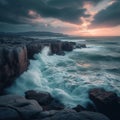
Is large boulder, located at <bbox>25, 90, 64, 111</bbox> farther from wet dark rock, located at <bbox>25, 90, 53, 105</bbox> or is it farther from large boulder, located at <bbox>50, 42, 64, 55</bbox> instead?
large boulder, located at <bbox>50, 42, 64, 55</bbox>

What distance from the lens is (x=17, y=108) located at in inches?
252

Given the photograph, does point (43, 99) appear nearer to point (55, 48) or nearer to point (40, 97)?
point (40, 97)

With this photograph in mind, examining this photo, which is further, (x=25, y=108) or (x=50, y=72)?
(x=50, y=72)

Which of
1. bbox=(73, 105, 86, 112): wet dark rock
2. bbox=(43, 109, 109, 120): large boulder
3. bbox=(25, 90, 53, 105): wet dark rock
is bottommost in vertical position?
bbox=(73, 105, 86, 112): wet dark rock

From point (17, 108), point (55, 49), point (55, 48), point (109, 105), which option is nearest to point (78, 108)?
point (109, 105)

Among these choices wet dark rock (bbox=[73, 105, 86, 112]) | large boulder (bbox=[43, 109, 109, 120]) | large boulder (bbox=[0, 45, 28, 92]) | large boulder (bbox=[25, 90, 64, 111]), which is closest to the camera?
large boulder (bbox=[43, 109, 109, 120])

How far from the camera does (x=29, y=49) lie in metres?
20.2

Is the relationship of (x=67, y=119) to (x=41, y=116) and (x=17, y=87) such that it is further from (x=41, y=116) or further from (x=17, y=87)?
(x=17, y=87)

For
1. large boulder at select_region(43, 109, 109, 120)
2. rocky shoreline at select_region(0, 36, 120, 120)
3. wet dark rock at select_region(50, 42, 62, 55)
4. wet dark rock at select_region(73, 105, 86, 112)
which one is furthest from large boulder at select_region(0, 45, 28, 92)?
wet dark rock at select_region(50, 42, 62, 55)

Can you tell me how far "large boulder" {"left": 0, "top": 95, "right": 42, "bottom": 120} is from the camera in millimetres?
6034

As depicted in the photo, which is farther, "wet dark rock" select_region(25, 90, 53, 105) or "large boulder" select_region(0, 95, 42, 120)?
"wet dark rock" select_region(25, 90, 53, 105)

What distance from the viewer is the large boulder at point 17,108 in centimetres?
603

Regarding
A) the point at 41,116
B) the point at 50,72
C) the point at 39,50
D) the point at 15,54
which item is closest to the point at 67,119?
the point at 41,116

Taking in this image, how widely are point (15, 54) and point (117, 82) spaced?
28.3 ft
